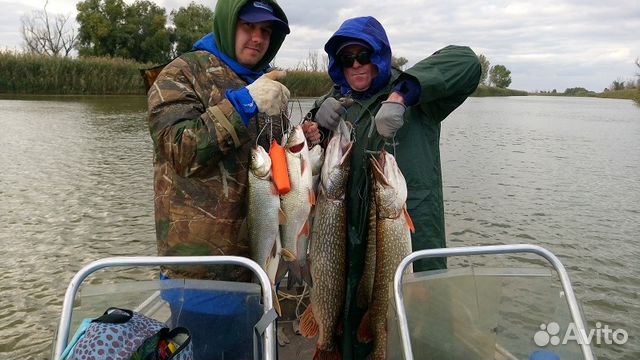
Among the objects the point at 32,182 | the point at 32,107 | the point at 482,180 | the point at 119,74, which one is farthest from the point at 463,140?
→ the point at 119,74

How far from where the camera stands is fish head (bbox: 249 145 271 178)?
2.72 m

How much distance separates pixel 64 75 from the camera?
1364 inches

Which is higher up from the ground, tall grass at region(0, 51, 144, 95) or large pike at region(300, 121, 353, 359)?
tall grass at region(0, 51, 144, 95)

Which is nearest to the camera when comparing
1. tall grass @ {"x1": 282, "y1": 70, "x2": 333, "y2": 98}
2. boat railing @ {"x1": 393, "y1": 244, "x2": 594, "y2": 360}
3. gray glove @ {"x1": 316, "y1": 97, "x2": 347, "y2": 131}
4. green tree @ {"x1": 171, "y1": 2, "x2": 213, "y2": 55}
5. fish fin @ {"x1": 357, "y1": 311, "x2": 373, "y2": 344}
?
boat railing @ {"x1": 393, "y1": 244, "x2": 594, "y2": 360}

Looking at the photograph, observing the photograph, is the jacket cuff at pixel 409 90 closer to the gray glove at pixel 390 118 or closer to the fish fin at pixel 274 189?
the gray glove at pixel 390 118

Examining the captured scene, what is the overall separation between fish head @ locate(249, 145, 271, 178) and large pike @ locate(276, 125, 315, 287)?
139mm

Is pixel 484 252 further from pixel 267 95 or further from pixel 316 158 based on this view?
pixel 267 95

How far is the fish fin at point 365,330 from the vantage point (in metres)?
3.04

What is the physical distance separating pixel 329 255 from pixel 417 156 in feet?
2.66

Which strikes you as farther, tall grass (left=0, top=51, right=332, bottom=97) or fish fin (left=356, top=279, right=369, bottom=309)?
tall grass (left=0, top=51, right=332, bottom=97)

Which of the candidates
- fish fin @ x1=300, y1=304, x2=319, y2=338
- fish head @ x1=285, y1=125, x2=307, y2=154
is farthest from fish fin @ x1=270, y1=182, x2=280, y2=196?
fish fin @ x1=300, y1=304, x2=319, y2=338

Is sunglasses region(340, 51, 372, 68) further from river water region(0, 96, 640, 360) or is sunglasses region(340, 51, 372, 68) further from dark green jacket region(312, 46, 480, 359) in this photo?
river water region(0, 96, 640, 360)

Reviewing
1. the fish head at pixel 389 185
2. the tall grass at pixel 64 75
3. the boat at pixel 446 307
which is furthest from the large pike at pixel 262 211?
the tall grass at pixel 64 75

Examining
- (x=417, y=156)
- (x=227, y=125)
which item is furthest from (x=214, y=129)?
(x=417, y=156)
